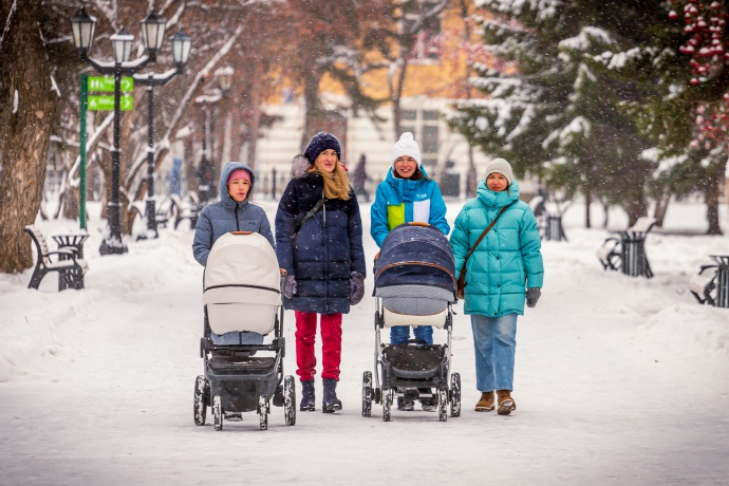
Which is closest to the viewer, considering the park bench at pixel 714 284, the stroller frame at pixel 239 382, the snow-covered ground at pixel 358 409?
the snow-covered ground at pixel 358 409

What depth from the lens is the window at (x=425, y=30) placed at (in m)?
51.7

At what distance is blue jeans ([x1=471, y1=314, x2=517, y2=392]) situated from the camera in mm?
9508

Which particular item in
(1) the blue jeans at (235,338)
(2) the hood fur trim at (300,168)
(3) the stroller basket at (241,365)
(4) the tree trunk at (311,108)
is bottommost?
(3) the stroller basket at (241,365)

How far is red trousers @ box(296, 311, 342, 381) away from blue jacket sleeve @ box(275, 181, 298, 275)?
1.26 ft

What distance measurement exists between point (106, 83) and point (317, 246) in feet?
50.2

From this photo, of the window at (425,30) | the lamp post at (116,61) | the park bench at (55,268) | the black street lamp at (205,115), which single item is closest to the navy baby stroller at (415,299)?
the park bench at (55,268)

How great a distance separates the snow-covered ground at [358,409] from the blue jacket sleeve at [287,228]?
1072 millimetres

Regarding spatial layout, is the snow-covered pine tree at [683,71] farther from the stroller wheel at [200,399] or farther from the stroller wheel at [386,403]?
the stroller wheel at [200,399]

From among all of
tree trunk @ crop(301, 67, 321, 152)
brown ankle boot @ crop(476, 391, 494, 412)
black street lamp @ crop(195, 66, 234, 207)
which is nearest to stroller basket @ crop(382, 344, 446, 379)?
brown ankle boot @ crop(476, 391, 494, 412)

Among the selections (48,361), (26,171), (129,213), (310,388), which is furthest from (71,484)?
(129,213)

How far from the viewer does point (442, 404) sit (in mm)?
8969

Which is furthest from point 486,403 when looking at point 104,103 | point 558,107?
point 558,107

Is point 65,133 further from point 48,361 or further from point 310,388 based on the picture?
point 310,388

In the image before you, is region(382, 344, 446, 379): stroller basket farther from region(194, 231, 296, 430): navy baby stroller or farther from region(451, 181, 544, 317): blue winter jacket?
region(194, 231, 296, 430): navy baby stroller
